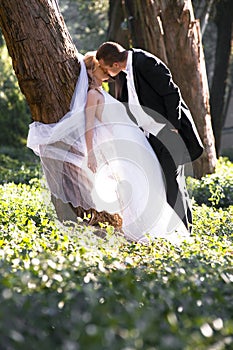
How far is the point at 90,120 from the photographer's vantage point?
289 inches

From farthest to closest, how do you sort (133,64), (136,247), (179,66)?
(179,66) → (133,64) → (136,247)

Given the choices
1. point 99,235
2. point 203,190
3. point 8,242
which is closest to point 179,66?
point 203,190

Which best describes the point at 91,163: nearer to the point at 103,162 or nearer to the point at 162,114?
the point at 103,162

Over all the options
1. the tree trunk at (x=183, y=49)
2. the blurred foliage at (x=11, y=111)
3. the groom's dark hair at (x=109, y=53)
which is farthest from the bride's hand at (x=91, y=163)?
the blurred foliage at (x=11, y=111)

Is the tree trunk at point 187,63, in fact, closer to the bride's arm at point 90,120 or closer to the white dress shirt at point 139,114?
the white dress shirt at point 139,114

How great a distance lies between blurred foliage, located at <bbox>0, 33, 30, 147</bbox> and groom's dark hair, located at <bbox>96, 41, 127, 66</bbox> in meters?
15.1

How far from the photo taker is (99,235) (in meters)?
6.98

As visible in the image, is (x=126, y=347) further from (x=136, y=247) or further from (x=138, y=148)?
(x=138, y=148)

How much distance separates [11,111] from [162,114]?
595 inches

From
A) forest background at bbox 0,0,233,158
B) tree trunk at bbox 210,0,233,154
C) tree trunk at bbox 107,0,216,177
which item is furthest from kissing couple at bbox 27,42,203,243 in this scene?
tree trunk at bbox 210,0,233,154

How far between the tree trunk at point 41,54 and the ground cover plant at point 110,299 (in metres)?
1.94

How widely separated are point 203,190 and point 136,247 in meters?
5.14

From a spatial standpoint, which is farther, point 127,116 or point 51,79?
point 127,116

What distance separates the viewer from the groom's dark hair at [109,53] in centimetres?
721
